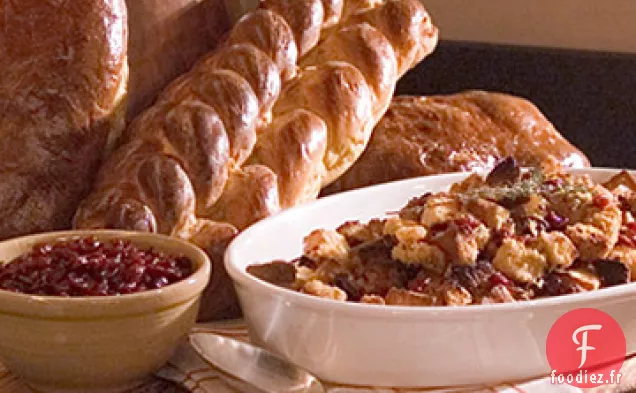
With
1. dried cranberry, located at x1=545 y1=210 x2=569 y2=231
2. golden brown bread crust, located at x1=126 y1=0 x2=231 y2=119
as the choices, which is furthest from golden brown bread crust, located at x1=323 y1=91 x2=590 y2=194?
dried cranberry, located at x1=545 y1=210 x2=569 y2=231

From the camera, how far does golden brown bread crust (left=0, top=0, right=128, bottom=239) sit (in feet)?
4.75

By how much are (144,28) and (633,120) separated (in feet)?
3.34

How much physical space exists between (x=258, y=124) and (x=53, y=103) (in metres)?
0.30

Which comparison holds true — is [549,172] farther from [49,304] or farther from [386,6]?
[49,304]

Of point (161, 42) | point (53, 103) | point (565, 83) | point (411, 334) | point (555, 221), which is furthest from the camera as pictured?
point (565, 83)

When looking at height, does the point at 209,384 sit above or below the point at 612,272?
below

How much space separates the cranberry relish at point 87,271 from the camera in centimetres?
115

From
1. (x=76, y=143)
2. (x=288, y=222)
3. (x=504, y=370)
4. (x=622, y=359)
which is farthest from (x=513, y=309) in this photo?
(x=76, y=143)

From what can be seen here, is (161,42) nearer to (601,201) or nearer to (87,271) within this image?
(87,271)

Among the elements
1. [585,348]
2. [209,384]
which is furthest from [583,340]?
[209,384]

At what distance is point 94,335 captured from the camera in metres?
1.12

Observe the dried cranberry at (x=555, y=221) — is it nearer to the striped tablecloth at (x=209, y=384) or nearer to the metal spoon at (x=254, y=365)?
the striped tablecloth at (x=209, y=384)

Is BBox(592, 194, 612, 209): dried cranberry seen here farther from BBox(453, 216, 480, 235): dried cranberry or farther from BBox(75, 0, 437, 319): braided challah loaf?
BBox(75, 0, 437, 319): braided challah loaf

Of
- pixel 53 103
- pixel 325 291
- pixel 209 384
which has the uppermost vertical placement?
pixel 53 103
